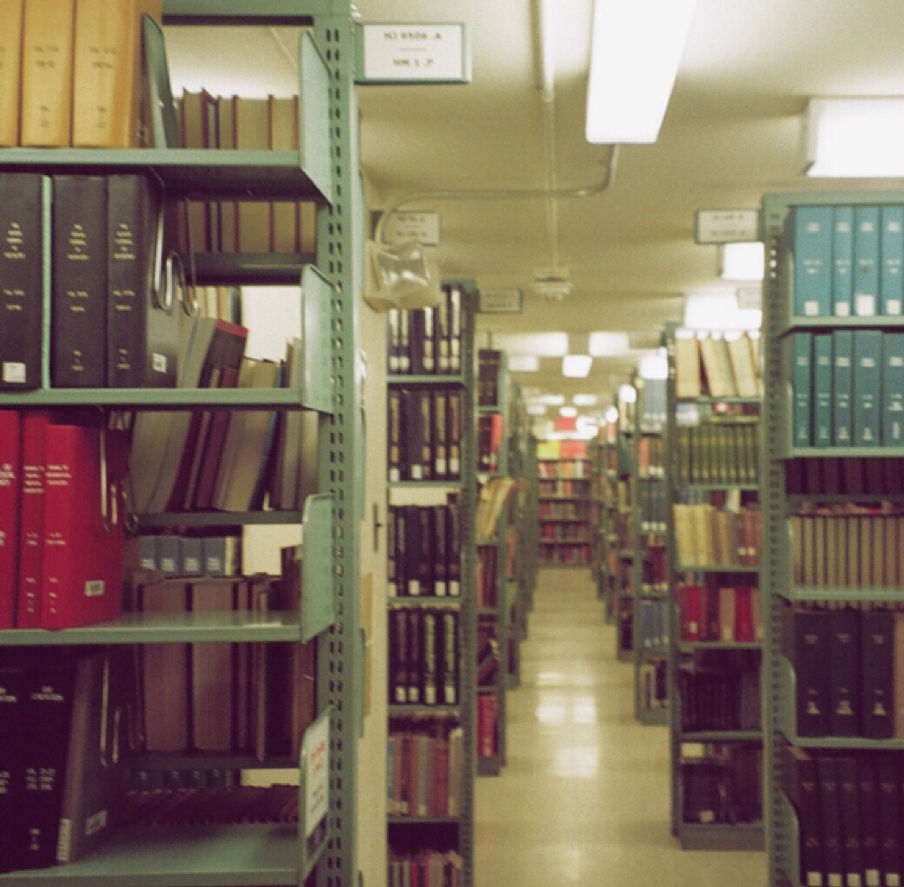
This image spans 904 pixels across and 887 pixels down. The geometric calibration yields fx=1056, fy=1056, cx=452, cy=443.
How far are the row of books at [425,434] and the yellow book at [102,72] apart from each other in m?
2.55

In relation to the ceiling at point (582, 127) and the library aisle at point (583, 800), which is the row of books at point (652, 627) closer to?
the library aisle at point (583, 800)

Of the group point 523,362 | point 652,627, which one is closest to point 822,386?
point 652,627

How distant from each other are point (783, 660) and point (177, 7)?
234 centimetres

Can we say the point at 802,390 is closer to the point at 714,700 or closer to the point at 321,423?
the point at 321,423

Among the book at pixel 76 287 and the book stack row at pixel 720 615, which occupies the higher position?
the book at pixel 76 287

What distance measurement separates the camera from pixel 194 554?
10.5 ft

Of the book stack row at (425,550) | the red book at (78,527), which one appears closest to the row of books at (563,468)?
the book stack row at (425,550)

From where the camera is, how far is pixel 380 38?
1.91 metres

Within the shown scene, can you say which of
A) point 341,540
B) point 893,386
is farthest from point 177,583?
point 893,386

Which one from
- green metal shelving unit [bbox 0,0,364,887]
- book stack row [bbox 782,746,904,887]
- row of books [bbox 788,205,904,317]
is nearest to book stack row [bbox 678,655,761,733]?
book stack row [bbox 782,746,904,887]

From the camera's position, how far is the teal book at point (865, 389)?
2.98 metres

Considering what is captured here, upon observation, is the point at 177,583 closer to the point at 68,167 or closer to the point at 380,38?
the point at 68,167

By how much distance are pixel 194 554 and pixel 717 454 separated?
2.75 meters

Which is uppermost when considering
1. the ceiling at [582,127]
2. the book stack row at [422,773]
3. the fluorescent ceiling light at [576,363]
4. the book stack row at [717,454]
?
the ceiling at [582,127]
